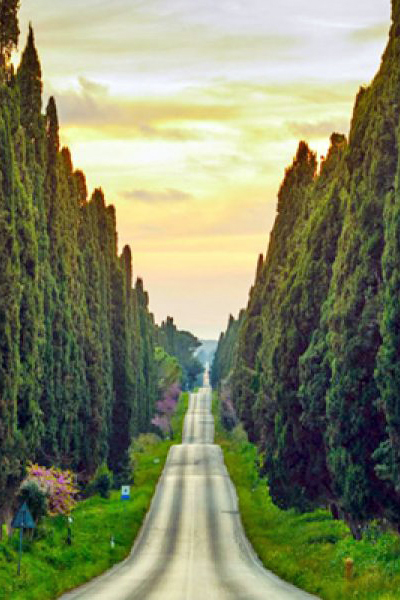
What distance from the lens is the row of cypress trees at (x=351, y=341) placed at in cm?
3089

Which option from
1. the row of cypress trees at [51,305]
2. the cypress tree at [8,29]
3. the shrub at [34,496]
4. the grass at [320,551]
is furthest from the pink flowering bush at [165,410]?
the cypress tree at [8,29]

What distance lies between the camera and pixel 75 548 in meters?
41.2

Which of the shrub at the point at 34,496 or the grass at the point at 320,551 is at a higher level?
the shrub at the point at 34,496

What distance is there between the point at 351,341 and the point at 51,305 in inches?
720

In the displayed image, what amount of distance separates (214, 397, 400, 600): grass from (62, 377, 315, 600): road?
669mm

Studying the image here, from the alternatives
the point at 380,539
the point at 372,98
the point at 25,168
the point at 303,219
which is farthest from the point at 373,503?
the point at 303,219

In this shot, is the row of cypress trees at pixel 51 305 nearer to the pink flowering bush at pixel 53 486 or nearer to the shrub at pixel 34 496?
the pink flowering bush at pixel 53 486

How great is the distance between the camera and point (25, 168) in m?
42.5

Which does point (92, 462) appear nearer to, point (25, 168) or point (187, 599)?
point (25, 168)

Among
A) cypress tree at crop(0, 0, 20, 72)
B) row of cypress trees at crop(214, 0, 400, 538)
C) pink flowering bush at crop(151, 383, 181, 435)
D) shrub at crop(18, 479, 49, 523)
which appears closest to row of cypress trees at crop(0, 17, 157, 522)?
cypress tree at crop(0, 0, 20, 72)

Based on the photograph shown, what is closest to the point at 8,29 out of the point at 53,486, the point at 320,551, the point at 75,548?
the point at 53,486

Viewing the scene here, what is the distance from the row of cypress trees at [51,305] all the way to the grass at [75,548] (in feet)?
6.98

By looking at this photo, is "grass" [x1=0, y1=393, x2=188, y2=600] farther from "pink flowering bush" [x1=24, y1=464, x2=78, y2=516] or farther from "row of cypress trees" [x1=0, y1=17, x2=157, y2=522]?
"row of cypress trees" [x1=0, y1=17, x2=157, y2=522]

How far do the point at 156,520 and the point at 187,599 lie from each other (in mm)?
26991
